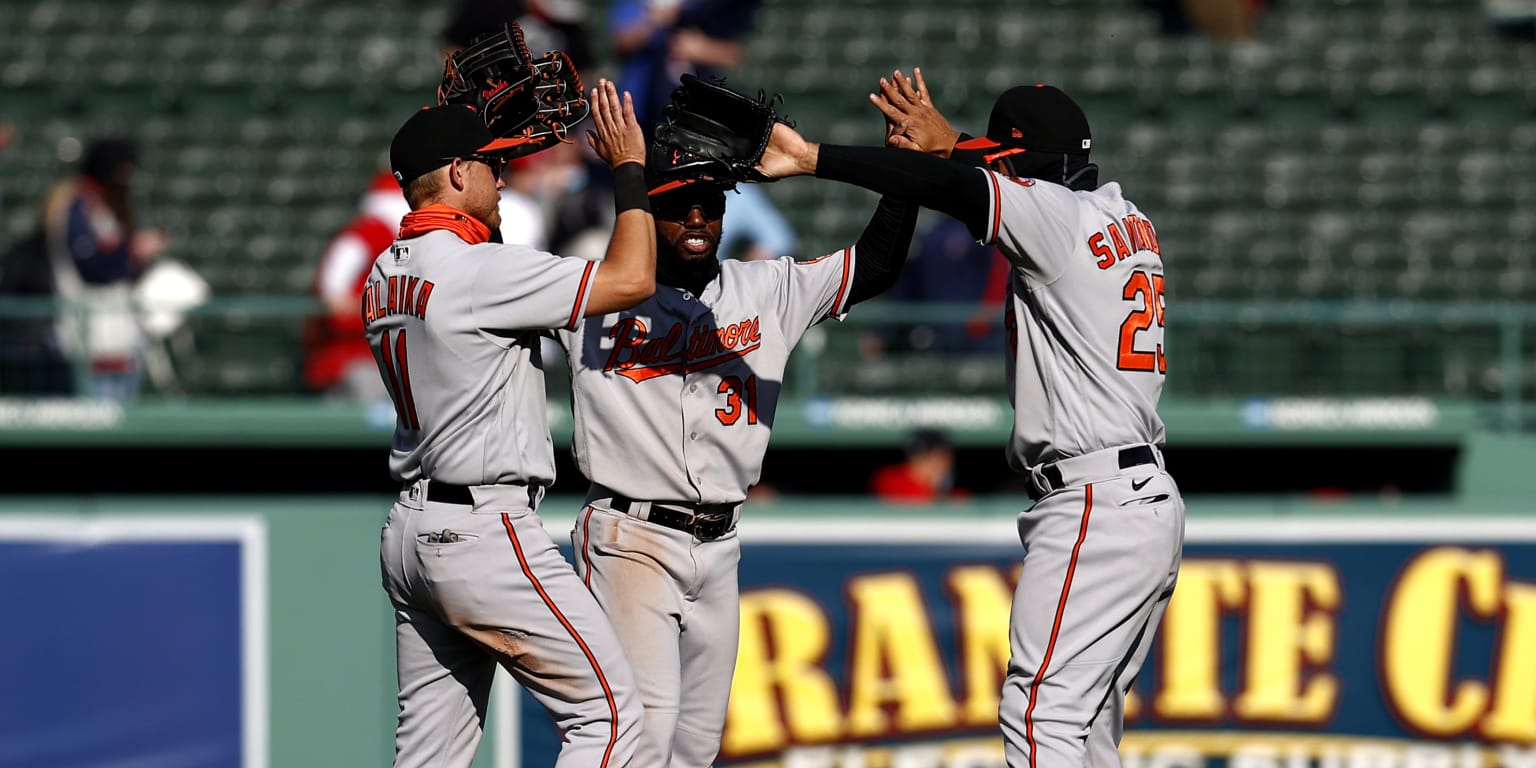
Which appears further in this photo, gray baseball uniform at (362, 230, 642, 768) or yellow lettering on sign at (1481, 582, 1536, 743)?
yellow lettering on sign at (1481, 582, 1536, 743)

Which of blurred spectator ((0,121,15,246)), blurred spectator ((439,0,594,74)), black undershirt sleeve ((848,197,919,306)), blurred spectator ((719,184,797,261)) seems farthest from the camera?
blurred spectator ((0,121,15,246))

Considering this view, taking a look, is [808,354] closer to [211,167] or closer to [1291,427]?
[1291,427]

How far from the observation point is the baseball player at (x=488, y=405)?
409 centimetres

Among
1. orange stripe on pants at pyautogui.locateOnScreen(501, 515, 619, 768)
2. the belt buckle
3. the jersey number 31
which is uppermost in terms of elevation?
the jersey number 31

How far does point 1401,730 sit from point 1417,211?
220 inches

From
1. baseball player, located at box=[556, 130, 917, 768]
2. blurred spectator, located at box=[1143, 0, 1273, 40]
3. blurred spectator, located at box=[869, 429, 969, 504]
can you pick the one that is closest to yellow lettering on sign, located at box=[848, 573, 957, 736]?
blurred spectator, located at box=[869, 429, 969, 504]

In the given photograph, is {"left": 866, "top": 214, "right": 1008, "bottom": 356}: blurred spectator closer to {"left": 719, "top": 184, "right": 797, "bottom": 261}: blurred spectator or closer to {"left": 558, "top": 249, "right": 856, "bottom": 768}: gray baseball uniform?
{"left": 719, "top": 184, "right": 797, "bottom": 261}: blurred spectator

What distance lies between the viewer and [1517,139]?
1181cm

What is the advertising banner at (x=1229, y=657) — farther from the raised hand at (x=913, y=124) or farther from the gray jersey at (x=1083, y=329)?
the raised hand at (x=913, y=124)

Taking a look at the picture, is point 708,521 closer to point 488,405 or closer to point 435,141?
point 488,405

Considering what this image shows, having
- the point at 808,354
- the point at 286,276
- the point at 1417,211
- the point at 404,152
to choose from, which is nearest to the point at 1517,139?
the point at 1417,211

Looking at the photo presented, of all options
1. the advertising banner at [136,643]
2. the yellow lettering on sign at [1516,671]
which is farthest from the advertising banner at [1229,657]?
the advertising banner at [136,643]

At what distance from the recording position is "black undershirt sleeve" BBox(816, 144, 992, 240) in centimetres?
413

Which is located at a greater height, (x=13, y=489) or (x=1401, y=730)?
(x=13, y=489)
